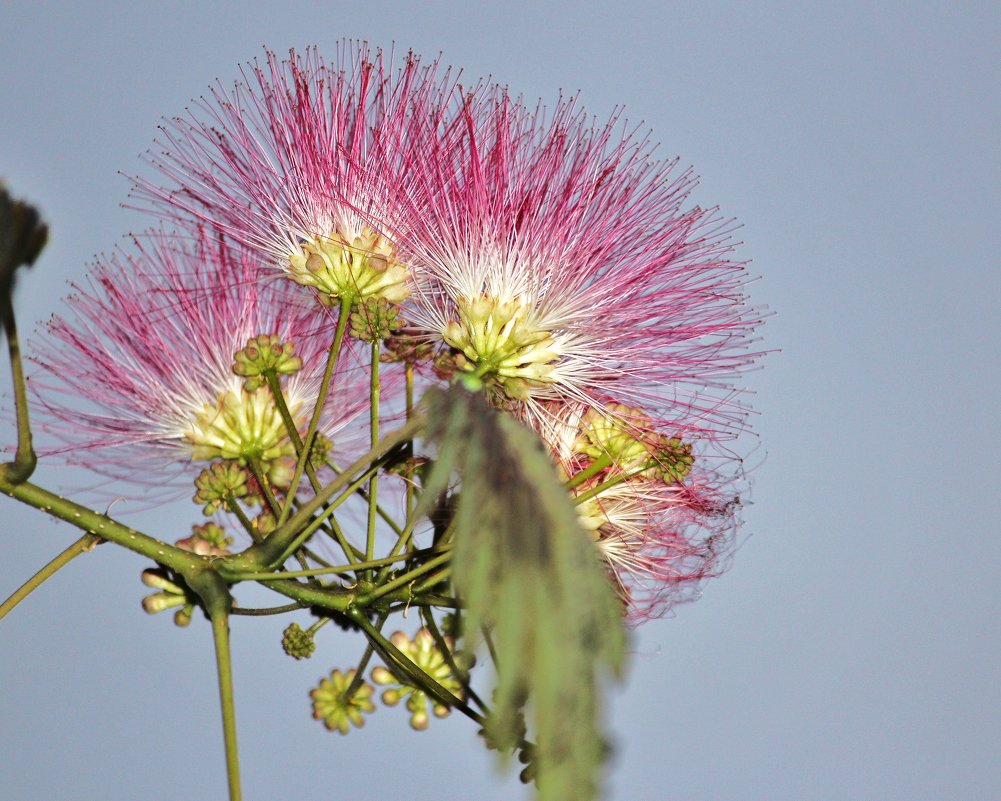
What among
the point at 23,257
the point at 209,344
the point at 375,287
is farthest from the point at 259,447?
the point at 23,257

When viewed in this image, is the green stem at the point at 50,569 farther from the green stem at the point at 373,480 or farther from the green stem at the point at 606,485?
the green stem at the point at 606,485

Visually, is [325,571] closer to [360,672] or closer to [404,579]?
[404,579]

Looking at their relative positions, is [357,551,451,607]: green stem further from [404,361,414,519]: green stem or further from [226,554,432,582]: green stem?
[404,361,414,519]: green stem

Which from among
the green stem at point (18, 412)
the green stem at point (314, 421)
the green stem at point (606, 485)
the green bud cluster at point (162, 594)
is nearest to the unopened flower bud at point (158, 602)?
the green bud cluster at point (162, 594)

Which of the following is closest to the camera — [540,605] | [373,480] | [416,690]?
[540,605]

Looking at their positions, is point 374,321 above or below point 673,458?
above

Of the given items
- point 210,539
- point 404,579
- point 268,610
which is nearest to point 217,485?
point 210,539
